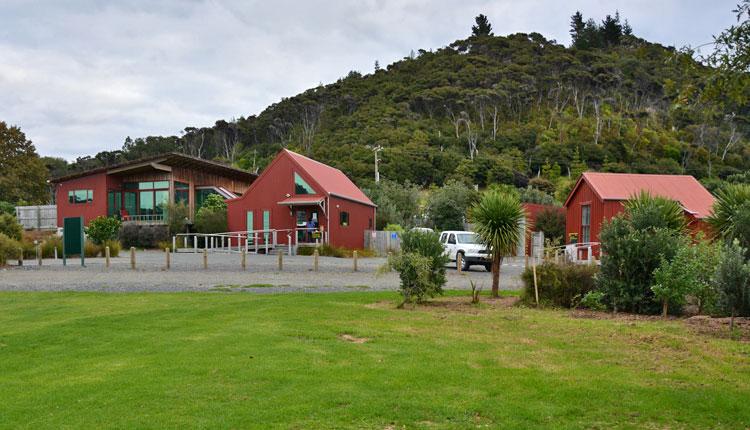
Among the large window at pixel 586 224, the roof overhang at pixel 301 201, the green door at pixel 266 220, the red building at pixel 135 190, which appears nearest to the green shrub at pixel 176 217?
the red building at pixel 135 190

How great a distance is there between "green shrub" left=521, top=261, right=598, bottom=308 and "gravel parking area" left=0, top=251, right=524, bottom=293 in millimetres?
3512

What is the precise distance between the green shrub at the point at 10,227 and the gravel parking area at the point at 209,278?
7.73 m

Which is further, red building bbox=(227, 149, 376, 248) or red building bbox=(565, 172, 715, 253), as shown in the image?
red building bbox=(227, 149, 376, 248)

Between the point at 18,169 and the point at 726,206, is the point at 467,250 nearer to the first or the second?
the point at 726,206

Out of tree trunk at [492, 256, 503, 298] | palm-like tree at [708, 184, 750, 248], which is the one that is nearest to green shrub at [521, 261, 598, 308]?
tree trunk at [492, 256, 503, 298]

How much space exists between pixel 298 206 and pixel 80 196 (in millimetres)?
19513

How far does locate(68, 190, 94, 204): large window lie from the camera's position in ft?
157

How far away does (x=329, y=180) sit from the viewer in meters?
41.2

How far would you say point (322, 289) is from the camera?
695 inches

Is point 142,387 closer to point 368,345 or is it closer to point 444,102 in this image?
point 368,345

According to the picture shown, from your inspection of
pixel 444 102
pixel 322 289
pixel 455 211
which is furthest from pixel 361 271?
pixel 444 102

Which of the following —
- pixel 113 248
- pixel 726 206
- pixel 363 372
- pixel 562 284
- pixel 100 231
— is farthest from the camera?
pixel 100 231

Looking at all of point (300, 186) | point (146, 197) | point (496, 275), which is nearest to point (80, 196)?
point (146, 197)

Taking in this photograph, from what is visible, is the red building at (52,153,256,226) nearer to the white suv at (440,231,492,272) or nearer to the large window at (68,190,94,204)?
the large window at (68,190,94,204)
